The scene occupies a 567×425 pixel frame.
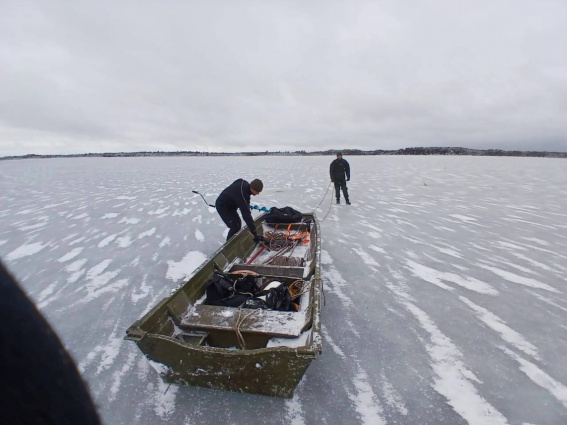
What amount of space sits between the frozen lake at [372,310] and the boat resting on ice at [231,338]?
29 cm

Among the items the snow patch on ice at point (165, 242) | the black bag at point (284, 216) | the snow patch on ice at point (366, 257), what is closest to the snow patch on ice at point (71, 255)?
the snow patch on ice at point (165, 242)

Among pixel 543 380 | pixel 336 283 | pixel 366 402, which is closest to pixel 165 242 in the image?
pixel 336 283

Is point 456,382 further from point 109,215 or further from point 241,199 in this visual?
point 109,215

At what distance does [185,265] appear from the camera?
5836 mm

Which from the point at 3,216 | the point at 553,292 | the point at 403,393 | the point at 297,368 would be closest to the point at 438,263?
the point at 553,292

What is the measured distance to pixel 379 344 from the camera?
358 centimetres

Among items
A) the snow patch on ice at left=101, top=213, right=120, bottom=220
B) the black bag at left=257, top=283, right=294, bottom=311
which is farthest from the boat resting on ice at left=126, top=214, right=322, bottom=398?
the snow patch on ice at left=101, top=213, right=120, bottom=220

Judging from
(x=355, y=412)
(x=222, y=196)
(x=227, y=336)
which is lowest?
(x=355, y=412)

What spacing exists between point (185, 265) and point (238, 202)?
1.58 m

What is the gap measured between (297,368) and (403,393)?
1.16 m

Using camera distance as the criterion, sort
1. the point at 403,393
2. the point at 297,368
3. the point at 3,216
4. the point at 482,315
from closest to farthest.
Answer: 1. the point at 297,368
2. the point at 403,393
3. the point at 482,315
4. the point at 3,216

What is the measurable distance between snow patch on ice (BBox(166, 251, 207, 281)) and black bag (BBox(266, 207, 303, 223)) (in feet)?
7.72

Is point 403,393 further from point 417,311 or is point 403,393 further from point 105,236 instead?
point 105,236

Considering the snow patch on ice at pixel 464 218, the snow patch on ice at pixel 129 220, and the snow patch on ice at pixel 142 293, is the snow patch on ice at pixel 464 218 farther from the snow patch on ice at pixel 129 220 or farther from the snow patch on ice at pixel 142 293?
the snow patch on ice at pixel 129 220
